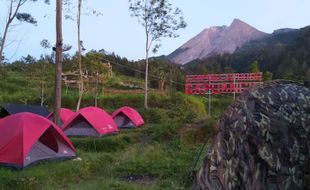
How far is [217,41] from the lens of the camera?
76312 mm

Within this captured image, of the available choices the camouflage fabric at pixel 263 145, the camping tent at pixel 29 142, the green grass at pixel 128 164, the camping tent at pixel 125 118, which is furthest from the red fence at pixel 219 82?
the camouflage fabric at pixel 263 145

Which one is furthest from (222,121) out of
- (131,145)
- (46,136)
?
(131,145)

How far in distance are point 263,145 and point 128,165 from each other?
6.42m

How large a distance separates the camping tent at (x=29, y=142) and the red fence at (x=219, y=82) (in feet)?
69.8

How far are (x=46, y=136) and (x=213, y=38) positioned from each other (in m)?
70.0

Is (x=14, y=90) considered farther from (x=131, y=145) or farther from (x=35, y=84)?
(x=131, y=145)

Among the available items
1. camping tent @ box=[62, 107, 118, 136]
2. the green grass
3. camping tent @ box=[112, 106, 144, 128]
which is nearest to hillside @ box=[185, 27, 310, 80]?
camping tent @ box=[112, 106, 144, 128]

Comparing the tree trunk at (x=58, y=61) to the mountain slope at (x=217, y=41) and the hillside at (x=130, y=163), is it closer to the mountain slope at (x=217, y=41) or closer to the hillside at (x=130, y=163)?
the hillside at (x=130, y=163)

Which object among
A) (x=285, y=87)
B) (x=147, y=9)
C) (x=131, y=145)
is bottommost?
(x=131, y=145)

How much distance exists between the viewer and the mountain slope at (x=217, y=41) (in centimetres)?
7169

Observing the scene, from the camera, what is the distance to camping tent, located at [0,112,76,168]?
8.49 m

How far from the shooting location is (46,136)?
983cm

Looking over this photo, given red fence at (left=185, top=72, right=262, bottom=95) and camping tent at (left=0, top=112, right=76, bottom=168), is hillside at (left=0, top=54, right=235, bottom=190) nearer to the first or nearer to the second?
camping tent at (left=0, top=112, right=76, bottom=168)

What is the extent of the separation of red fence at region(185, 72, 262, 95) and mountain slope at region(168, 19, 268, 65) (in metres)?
38.0
